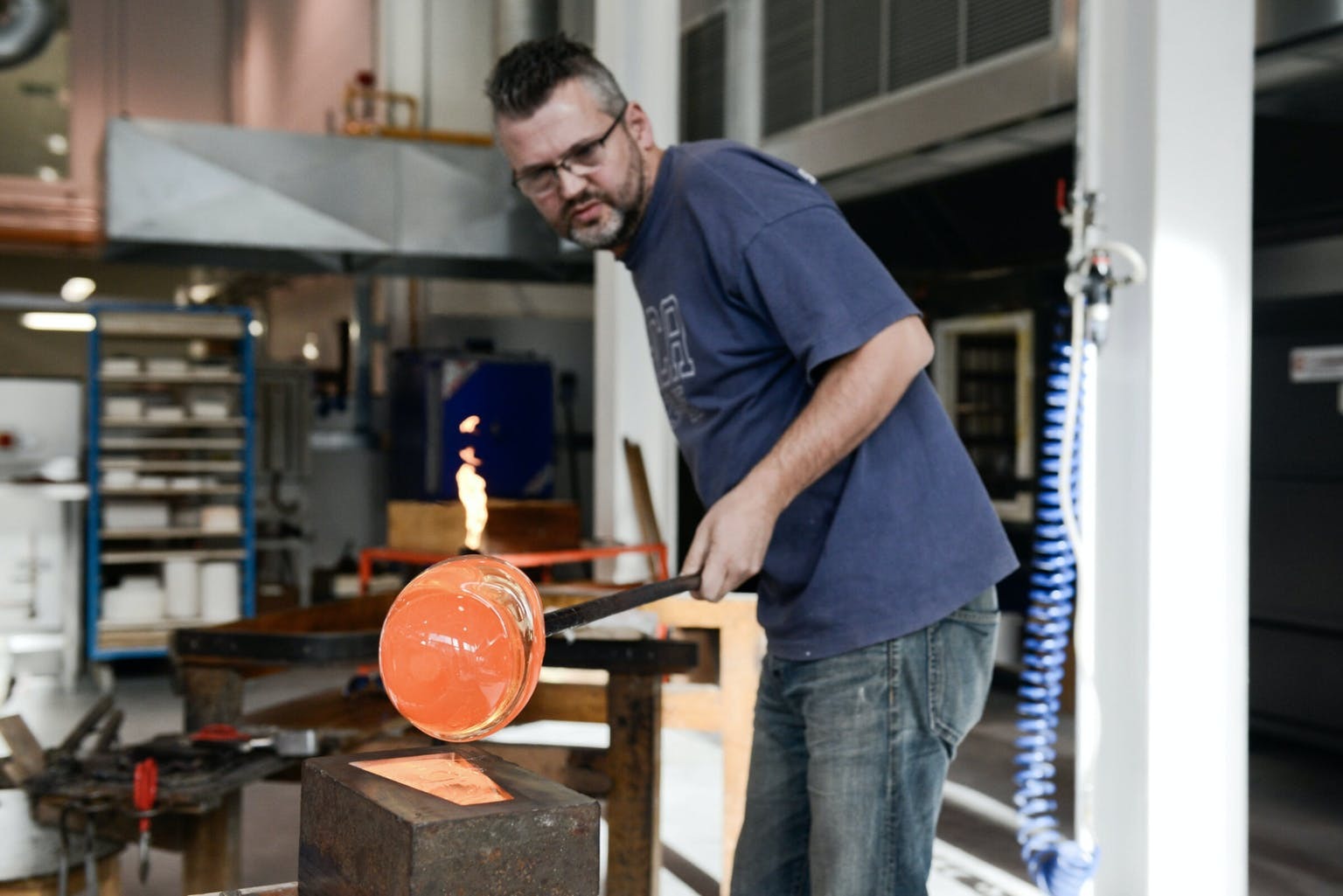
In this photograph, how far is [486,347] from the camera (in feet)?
29.3

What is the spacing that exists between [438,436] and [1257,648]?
5232mm

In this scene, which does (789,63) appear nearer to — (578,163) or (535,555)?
(535,555)

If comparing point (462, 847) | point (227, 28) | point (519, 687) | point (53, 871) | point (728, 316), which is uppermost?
point (227, 28)

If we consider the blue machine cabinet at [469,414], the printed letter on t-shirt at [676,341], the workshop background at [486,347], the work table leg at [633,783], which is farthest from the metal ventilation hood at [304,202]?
the printed letter on t-shirt at [676,341]

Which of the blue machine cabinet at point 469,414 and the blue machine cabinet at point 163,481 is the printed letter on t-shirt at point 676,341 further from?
the blue machine cabinet at point 469,414

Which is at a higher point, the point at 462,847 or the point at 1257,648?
the point at 462,847

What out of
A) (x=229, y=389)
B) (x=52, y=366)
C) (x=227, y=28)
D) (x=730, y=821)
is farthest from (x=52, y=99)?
(x=730, y=821)

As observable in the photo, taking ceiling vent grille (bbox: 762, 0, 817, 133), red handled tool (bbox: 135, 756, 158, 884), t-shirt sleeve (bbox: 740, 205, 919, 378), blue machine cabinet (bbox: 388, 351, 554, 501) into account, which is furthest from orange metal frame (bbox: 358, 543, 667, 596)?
blue machine cabinet (bbox: 388, 351, 554, 501)

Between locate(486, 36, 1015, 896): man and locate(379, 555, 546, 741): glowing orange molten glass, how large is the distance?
338 millimetres

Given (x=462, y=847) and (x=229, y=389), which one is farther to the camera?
(x=229, y=389)

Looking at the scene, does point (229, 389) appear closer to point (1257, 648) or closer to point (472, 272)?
point (472, 272)

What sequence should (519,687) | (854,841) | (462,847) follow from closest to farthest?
(462,847)
(519,687)
(854,841)

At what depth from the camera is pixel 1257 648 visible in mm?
4996

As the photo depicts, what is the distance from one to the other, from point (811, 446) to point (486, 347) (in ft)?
25.4
